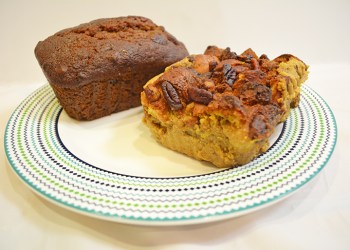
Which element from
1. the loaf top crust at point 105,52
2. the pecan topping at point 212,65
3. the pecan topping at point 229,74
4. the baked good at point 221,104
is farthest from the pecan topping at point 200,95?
the loaf top crust at point 105,52

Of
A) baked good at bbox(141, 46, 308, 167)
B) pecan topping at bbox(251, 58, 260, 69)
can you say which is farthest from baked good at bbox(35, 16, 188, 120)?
pecan topping at bbox(251, 58, 260, 69)

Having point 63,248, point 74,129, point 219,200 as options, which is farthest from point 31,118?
point 219,200

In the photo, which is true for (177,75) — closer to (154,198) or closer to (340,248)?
(154,198)

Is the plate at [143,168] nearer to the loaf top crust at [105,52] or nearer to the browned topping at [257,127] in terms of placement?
the browned topping at [257,127]

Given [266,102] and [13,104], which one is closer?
[266,102]

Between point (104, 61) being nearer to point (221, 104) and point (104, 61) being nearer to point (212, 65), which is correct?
point (212, 65)

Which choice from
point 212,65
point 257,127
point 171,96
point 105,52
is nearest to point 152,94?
point 171,96
